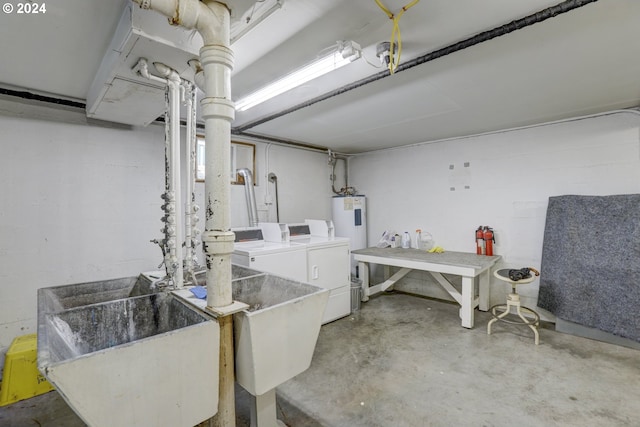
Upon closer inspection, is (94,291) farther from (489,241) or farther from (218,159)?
(489,241)

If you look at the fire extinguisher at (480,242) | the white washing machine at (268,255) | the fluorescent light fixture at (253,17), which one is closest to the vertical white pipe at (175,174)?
the fluorescent light fixture at (253,17)

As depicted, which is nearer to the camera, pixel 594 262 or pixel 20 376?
pixel 20 376

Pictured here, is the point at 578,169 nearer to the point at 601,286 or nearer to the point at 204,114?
the point at 601,286

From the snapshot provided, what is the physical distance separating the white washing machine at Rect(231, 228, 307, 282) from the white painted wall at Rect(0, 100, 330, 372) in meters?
0.88

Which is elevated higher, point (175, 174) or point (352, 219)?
point (175, 174)

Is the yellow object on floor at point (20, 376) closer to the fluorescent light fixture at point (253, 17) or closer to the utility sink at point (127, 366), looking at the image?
the utility sink at point (127, 366)

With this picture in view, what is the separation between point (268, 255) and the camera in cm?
281

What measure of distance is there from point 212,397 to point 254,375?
0.18 metres

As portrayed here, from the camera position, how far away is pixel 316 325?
1439 mm

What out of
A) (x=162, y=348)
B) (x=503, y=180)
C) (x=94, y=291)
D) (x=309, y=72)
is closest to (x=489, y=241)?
(x=503, y=180)

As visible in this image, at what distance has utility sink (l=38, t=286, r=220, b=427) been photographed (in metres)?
0.89

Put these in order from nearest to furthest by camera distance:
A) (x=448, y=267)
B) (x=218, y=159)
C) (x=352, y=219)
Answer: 1. (x=218, y=159)
2. (x=448, y=267)
3. (x=352, y=219)

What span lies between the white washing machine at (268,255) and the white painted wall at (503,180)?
2.05m

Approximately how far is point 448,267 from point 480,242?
2.59 feet
